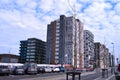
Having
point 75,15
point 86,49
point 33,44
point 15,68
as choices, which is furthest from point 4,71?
point 33,44

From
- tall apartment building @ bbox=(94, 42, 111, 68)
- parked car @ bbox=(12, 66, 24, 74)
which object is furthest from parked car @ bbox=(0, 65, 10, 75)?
tall apartment building @ bbox=(94, 42, 111, 68)

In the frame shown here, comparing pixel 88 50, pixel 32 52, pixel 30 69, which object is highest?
pixel 88 50

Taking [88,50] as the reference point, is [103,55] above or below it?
below

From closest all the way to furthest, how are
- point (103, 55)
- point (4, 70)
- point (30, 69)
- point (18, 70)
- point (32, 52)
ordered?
point (4, 70), point (18, 70), point (30, 69), point (103, 55), point (32, 52)

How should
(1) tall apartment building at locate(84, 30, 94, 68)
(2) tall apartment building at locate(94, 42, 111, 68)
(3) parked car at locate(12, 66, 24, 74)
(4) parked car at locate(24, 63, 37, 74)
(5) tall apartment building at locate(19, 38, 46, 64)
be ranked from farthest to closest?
1. (5) tall apartment building at locate(19, 38, 46, 64)
2. (1) tall apartment building at locate(84, 30, 94, 68)
3. (2) tall apartment building at locate(94, 42, 111, 68)
4. (4) parked car at locate(24, 63, 37, 74)
5. (3) parked car at locate(12, 66, 24, 74)

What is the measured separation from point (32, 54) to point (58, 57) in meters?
37.6

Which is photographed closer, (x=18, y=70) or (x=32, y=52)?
(x=18, y=70)

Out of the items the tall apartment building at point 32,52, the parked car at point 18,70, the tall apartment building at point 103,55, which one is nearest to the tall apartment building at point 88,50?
the tall apartment building at point 32,52

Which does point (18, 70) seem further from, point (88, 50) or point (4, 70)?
point (88, 50)

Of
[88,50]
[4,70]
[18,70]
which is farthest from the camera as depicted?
[88,50]

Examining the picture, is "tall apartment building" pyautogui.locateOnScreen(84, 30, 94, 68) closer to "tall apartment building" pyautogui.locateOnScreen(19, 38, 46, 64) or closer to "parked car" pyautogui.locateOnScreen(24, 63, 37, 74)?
"tall apartment building" pyautogui.locateOnScreen(19, 38, 46, 64)

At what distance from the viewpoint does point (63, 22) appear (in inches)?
6299

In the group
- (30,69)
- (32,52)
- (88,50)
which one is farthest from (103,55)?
(32,52)

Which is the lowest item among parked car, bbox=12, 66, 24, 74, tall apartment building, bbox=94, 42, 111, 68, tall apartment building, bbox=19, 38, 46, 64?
parked car, bbox=12, 66, 24, 74
